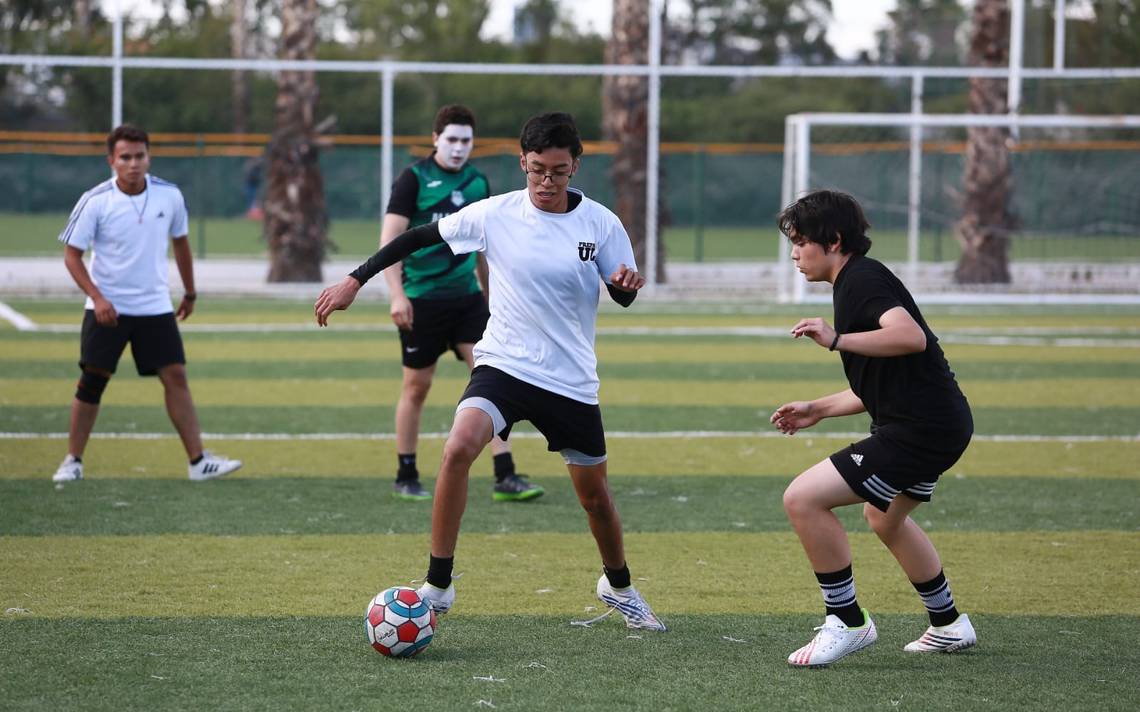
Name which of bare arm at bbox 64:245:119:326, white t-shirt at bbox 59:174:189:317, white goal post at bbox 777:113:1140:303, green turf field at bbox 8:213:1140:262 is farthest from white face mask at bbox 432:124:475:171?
green turf field at bbox 8:213:1140:262

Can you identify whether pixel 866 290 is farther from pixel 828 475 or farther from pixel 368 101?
pixel 368 101

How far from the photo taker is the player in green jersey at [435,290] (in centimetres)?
835

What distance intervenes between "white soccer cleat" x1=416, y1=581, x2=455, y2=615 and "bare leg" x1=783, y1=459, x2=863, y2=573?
132 cm

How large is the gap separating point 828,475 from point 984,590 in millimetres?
1636

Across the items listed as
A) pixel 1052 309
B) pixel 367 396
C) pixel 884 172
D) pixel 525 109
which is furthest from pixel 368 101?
pixel 367 396

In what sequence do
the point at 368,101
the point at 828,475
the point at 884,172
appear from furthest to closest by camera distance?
the point at 368,101
the point at 884,172
the point at 828,475

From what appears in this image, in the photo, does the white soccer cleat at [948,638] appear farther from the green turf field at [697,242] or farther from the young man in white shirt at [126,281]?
the green turf field at [697,242]

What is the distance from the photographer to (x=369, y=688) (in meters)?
4.90

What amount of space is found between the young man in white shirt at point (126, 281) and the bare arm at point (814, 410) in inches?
172

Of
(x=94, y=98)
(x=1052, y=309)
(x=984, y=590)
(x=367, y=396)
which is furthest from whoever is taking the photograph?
(x=94, y=98)

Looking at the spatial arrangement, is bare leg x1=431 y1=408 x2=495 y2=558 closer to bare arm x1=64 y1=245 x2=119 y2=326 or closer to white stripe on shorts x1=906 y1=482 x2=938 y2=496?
white stripe on shorts x1=906 y1=482 x2=938 y2=496

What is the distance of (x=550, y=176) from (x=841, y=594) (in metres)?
1.82

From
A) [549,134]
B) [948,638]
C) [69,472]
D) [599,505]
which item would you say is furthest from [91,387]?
[948,638]

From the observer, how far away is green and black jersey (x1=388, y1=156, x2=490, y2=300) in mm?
8352
